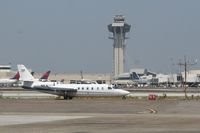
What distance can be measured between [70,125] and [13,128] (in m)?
3.45

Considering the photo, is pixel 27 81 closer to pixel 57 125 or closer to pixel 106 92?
pixel 106 92

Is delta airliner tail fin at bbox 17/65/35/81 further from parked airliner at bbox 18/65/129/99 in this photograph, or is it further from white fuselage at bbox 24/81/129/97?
white fuselage at bbox 24/81/129/97

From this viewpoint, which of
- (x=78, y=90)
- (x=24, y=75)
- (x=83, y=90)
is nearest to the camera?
(x=78, y=90)

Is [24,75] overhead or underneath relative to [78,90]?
overhead

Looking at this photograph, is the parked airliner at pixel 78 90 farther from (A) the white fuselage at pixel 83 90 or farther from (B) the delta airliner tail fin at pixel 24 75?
(B) the delta airliner tail fin at pixel 24 75

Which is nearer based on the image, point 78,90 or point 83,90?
point 78,90

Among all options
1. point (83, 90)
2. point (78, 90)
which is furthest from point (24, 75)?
point (83, 90)

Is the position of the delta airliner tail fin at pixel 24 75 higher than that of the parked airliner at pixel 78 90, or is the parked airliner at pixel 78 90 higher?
the delta airliner tail fin at pixel 24 75

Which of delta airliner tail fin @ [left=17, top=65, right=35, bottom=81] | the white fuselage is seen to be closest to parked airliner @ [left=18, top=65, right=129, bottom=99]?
the white fuselage

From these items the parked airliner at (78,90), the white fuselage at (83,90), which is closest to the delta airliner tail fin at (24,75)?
the parked airliner at (78,90)

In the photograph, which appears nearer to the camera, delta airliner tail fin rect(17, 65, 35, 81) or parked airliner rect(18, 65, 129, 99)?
parked airliner rect(18, 65, 129, 99)

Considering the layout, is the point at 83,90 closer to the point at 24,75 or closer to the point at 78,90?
the point at 78,90

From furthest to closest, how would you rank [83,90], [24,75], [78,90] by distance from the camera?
[24,75] → [83,90] → [78,90]

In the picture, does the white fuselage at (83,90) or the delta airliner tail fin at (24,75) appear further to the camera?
the delta airliner tail fin at (24,75)
